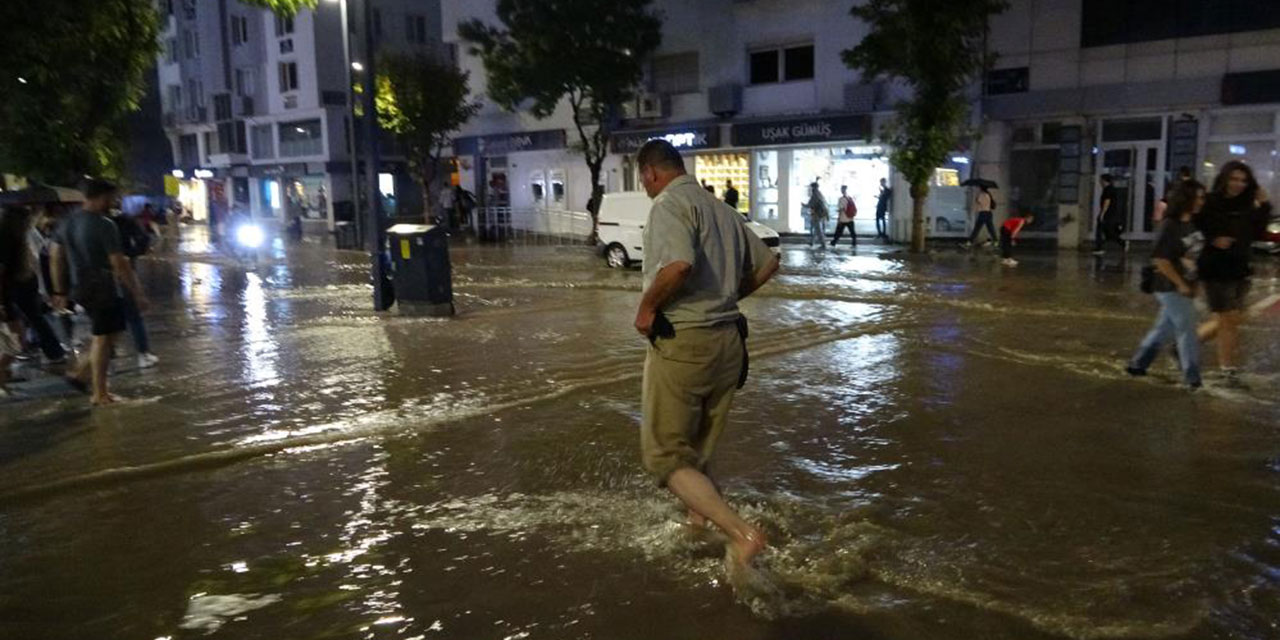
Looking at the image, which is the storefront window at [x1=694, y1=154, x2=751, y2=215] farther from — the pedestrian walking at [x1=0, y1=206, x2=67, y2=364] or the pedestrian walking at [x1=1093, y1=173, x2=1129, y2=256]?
the pedestrian walking at [x1=0, y1=206, x2=67, y2=364]

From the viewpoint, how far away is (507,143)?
35.6 m

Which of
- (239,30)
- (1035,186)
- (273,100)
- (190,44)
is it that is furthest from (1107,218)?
(190,44)

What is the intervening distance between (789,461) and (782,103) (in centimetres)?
2360

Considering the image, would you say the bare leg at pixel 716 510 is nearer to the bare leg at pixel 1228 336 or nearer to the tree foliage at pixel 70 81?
the bare leg at pixel 1228 336

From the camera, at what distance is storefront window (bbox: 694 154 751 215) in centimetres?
2970

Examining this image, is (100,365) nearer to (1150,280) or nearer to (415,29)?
(1150,280)

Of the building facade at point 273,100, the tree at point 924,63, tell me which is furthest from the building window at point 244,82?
the tree at point 924,63

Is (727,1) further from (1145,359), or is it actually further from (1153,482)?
(1153,482)

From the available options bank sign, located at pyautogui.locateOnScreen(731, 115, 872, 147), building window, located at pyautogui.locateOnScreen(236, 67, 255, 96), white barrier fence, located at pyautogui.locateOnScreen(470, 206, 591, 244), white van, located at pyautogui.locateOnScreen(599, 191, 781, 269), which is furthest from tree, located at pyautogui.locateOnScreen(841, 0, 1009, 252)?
building window, located at pyautogui.locateOnScreen(236, 67, 255, 96)

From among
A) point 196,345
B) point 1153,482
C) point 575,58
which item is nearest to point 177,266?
point 575,58

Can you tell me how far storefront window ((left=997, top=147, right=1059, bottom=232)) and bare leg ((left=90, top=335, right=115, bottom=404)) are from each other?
2144cm

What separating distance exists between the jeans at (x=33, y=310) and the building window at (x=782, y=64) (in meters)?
22.1

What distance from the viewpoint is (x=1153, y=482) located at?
5445mm

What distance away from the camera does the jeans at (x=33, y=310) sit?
29.7 feet
